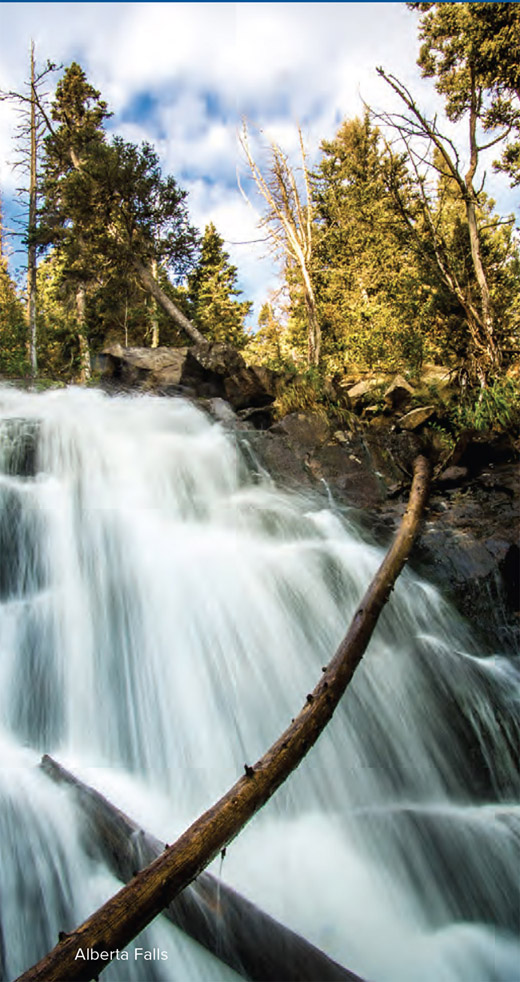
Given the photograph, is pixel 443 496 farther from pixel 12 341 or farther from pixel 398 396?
pixel 12 341

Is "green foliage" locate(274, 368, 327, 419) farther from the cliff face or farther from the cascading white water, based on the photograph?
the cascading white water

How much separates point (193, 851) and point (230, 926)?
59cm

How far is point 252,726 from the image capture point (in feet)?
12.3

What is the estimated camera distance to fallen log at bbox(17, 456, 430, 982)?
1399mm

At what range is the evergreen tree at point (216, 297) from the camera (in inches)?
905

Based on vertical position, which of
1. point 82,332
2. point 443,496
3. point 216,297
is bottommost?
point 443,496

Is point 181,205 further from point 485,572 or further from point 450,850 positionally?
point 450,850

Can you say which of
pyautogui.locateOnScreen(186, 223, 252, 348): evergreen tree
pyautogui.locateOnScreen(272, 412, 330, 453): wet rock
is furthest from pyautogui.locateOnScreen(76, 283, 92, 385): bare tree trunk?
pyautogui.locateOnScreen(272, 412, 330, 453): wet rock

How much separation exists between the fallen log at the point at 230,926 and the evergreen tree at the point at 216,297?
21.3 m

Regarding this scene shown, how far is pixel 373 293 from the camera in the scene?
17.5 m

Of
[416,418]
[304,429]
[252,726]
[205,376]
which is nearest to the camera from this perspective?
[252,726]

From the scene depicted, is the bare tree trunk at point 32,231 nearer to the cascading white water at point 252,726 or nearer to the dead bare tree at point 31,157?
the dead bare tree at point 31,157

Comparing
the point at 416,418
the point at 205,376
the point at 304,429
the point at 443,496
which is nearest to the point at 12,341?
the point at 205,376

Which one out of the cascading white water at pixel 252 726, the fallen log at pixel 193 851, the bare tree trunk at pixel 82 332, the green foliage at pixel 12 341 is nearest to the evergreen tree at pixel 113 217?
the bare tree trunk at pixel 82 332
